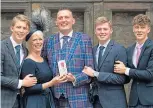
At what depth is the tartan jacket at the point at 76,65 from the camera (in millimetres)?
4871

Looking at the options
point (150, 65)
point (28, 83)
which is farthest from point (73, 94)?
point (150, 65)

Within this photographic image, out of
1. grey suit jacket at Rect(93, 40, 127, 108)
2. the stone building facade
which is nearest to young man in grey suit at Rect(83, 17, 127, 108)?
grey suit jacket at Rect(93, 40, 127, 108)

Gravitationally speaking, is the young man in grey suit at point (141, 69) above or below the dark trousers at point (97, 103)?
above

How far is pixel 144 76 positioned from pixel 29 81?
3.85ft

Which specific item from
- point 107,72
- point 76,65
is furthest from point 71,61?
point 107,72

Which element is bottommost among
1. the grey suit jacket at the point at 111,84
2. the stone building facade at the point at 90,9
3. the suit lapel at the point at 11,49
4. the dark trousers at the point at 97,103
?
the dark trousers at the point at 97,103

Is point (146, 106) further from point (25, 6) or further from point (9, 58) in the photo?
point (25, 6)

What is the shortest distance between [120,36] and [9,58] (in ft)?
7.45

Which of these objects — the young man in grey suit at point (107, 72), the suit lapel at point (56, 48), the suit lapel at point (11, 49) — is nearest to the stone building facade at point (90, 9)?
the suit lapel at point (56, 48)

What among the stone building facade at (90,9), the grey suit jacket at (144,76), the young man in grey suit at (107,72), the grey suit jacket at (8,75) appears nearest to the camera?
the grey suit jacket at (8,75)

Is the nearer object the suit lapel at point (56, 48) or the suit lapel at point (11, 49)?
the suit lapel at point (11, 49)

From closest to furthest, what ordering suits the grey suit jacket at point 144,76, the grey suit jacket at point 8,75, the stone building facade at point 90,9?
the grey suit jacket at point 8,75
the grey suit jacket at point 144,76
the stone building facade at point 90,9

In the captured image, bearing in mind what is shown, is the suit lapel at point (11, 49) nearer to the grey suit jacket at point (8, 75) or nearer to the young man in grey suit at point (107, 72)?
the grey suit jacket at point (8, 75)

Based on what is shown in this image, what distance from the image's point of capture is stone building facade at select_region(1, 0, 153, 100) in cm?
633
